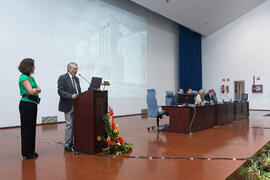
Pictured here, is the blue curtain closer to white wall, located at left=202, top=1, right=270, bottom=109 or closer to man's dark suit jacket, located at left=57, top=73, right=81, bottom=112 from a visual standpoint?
white wall, located at left=202, top=1, right=270, bottom=109

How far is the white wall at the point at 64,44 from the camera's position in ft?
19.2

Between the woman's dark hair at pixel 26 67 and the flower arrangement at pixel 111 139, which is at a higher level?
the woman's dark hair at pixel 26 67

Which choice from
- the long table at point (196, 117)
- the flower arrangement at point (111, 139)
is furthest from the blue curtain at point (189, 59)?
the flower arrangement at point (111, 139)

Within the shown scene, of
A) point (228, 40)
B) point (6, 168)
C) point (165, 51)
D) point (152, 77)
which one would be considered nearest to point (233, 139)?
point (6, 168)

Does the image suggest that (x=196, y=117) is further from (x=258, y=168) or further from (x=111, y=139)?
(x=111, y=139)

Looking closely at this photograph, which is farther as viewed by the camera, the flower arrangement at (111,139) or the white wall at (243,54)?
the white wall at (243,54)

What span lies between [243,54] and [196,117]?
8523mm

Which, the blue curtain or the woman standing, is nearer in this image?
the woman standing

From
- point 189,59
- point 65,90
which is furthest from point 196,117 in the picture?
point 189,59

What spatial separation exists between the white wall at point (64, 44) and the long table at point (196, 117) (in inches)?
139

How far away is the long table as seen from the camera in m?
4.95

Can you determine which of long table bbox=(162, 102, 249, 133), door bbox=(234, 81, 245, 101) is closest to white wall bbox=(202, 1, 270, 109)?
door bbox=(234, 81, 245, 101)

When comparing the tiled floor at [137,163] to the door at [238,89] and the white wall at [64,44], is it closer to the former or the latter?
the white wall at [64,44]

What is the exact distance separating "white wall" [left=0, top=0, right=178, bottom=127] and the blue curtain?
178 cm
